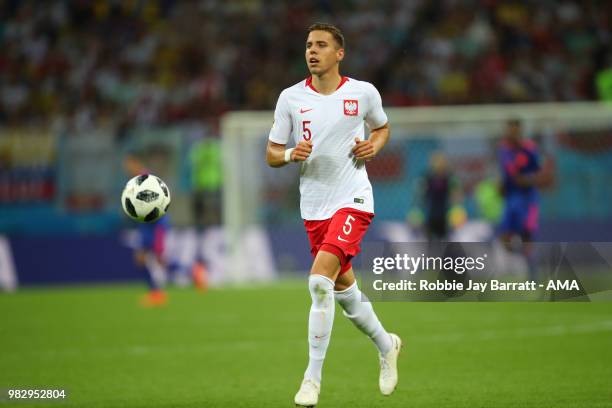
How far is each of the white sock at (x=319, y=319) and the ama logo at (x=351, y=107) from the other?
1116 millimetres

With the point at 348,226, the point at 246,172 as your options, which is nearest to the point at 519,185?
the point at 246,172

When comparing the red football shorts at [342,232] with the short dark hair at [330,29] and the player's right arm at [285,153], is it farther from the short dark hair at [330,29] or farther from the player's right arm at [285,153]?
the short dark hair at [330,29]

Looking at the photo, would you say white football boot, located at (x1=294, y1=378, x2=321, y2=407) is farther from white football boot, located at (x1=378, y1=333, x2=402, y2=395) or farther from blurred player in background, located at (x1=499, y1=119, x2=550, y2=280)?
blurred player in background, located at (x1=499, y1=119, x2=550, y2=280)

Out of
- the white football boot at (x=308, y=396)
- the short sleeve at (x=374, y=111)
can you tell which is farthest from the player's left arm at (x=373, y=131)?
the white football boot at (x=308, y=396)

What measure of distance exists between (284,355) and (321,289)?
3.56 metres

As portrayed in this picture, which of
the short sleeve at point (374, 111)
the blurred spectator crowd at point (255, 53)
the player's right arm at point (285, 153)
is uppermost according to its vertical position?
the blurred spectator crowd at point (255, 53)

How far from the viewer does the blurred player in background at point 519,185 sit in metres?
14.5

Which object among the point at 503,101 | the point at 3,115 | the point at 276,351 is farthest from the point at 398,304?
the point at 3,115

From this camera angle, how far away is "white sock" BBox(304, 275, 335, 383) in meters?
6.44

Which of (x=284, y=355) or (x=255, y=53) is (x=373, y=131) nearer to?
(x=284, y=355)

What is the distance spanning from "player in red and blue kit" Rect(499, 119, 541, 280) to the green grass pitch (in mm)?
1082

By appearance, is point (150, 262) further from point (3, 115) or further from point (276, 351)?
point (3, 115)

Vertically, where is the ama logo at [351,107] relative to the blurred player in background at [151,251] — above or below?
above

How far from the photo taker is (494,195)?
1917cm
